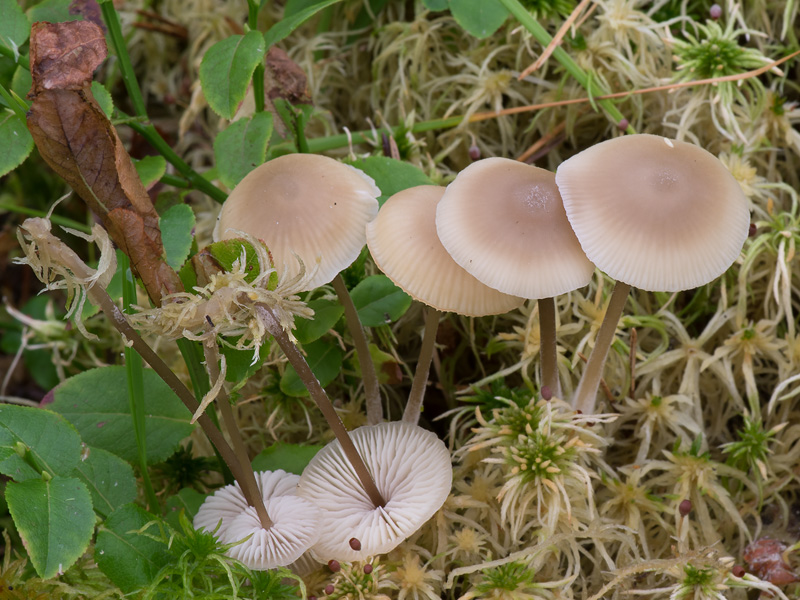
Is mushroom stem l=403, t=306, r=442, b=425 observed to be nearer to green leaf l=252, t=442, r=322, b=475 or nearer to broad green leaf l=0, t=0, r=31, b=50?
green leaf l=252, t=442, r=322, b=475

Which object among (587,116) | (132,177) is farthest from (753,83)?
(132,177)

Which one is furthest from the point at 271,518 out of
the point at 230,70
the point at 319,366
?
the point at 230,70

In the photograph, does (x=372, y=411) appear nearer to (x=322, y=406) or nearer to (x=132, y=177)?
(x=322, y=406)

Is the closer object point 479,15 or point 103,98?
point 103,98

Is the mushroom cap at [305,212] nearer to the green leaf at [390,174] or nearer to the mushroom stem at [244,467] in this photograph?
the green leaf at [390,174]

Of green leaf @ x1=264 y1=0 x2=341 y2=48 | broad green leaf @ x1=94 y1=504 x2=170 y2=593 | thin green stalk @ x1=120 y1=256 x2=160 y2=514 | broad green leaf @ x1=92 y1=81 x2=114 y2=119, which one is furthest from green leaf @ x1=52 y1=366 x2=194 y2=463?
green leaf @ x1=264 y1=0 x2=341 y2=48

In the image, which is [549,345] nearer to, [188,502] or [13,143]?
[188,502]
